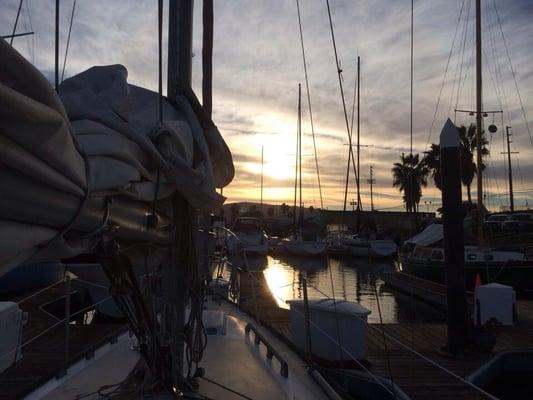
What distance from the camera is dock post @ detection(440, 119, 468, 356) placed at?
24.7 feet

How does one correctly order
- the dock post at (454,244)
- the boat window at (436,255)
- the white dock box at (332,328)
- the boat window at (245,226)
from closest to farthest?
the white dock box at (332,328) < the dock post at (454,244) < the boat window at (436,255) < the boat window at (245,226)

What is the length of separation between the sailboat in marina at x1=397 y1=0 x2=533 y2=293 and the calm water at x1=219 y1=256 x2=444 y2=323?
157 centimetres

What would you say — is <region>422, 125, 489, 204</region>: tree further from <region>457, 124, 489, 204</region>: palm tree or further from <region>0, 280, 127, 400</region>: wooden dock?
<region>0, 280, 127, 400</region>: wooden dock

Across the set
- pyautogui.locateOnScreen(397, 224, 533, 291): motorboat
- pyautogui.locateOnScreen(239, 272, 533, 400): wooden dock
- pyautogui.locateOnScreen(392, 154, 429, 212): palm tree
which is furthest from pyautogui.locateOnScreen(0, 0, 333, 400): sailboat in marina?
pyautogui.locateOnScreen(392, 154, 429, 212): palm tree

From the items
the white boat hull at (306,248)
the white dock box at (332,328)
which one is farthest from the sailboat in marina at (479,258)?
the white boat hull at (306,248)

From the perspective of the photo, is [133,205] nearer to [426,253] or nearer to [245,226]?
[426,253]

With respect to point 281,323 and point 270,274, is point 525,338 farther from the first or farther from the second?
point 270,274

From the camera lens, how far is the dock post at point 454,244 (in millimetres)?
7527

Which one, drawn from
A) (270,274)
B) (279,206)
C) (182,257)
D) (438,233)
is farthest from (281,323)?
(279,206)

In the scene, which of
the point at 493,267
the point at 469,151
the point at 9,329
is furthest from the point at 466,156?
the point at 9,329

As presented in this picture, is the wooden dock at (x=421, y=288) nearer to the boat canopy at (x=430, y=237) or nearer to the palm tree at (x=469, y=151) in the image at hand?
the boat canopy at (x=430, y=237)

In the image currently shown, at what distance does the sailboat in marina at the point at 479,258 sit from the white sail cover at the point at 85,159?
14.9 meters

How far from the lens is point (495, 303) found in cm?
936

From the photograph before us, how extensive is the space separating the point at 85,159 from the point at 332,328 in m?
5.28
